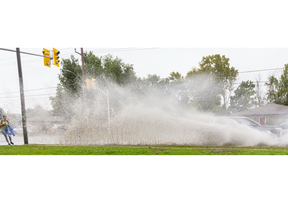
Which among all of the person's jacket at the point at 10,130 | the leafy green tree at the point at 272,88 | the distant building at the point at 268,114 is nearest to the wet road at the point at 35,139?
the person's jacket at the point at 10,130

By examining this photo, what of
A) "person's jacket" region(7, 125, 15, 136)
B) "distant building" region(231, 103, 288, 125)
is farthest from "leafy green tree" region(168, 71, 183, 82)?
"person's jacket" region(7, 125, 15, 136)

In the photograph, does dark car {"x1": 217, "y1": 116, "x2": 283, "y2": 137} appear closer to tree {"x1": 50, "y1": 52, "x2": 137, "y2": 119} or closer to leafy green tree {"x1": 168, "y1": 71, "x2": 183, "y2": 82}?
leafy green tree {"x1": 168, "y1": 71, "x2": 183, "y2": 82}

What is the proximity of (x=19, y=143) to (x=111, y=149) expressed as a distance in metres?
5.46

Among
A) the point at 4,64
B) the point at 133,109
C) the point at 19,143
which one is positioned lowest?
the point at 19,143

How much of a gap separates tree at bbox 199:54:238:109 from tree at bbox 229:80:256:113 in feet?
0.88

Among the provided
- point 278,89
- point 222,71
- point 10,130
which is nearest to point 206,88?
point 222,71

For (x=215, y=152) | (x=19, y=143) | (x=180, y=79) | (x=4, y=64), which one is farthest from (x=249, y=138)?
(x=4, y=64)

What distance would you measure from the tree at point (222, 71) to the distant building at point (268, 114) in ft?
3.58

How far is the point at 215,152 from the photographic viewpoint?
6.63 m

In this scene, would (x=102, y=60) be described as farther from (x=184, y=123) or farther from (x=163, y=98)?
(x=184, y=123)

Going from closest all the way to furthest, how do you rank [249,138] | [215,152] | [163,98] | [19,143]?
1. [215,152]
2. [249,138]
3. [163,98]
4. [19,143]

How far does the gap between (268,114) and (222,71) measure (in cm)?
266

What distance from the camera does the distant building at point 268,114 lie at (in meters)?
7.68

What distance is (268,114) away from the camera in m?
7.82
